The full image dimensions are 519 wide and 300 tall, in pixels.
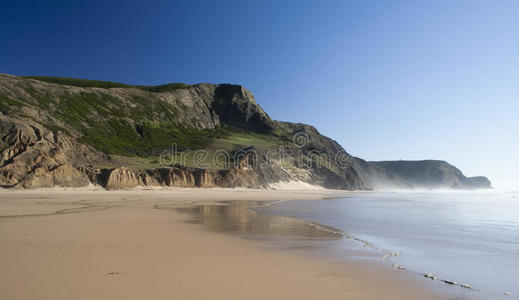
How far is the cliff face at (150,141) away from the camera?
3097 centimetres

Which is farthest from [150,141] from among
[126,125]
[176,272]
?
[176,272]

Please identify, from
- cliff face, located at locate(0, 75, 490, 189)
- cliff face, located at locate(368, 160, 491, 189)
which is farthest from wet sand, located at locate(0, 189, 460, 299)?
cliff face, located at locate(368, 160, 491, 189)

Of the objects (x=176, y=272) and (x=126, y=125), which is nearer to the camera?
(x=176, y=272)

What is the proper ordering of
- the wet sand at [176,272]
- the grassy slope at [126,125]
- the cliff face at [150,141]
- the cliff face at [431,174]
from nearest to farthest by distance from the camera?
the wet sand at [176,272] < the cliff face at [150,141] < the grassy slope at [126,125] < the cliff face at [431,174]

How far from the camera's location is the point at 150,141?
187 ft

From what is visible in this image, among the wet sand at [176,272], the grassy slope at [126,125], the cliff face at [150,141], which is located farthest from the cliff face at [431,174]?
the wet sand at [176,272]

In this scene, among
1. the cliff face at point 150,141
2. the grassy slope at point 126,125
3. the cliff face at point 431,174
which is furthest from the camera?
the cliff face at point 431,174

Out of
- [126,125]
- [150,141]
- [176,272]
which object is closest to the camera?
[176,272]

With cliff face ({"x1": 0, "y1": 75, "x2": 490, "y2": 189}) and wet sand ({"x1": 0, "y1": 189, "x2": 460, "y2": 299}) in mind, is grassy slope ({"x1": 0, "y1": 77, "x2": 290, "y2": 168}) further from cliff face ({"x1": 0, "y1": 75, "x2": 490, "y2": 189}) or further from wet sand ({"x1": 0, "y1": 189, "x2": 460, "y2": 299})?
wet sand ({"x1": 0, "y1": 189, "x2": 460, "y2": 299})

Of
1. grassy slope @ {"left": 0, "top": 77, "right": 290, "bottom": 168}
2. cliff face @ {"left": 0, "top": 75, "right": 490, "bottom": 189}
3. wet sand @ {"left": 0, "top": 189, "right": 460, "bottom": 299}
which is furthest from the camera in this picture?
grassy slope @ {"left": 0, "top": 77, "right": 290, "bottom": 168}

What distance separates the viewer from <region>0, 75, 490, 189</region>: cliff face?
102 ft

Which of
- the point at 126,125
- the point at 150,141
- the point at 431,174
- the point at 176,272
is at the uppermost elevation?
the point at 126,125

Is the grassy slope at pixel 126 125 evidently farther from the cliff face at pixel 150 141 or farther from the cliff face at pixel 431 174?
the cliff face at pixel 431 174

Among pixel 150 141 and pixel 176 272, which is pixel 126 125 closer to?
pixel 150 141
